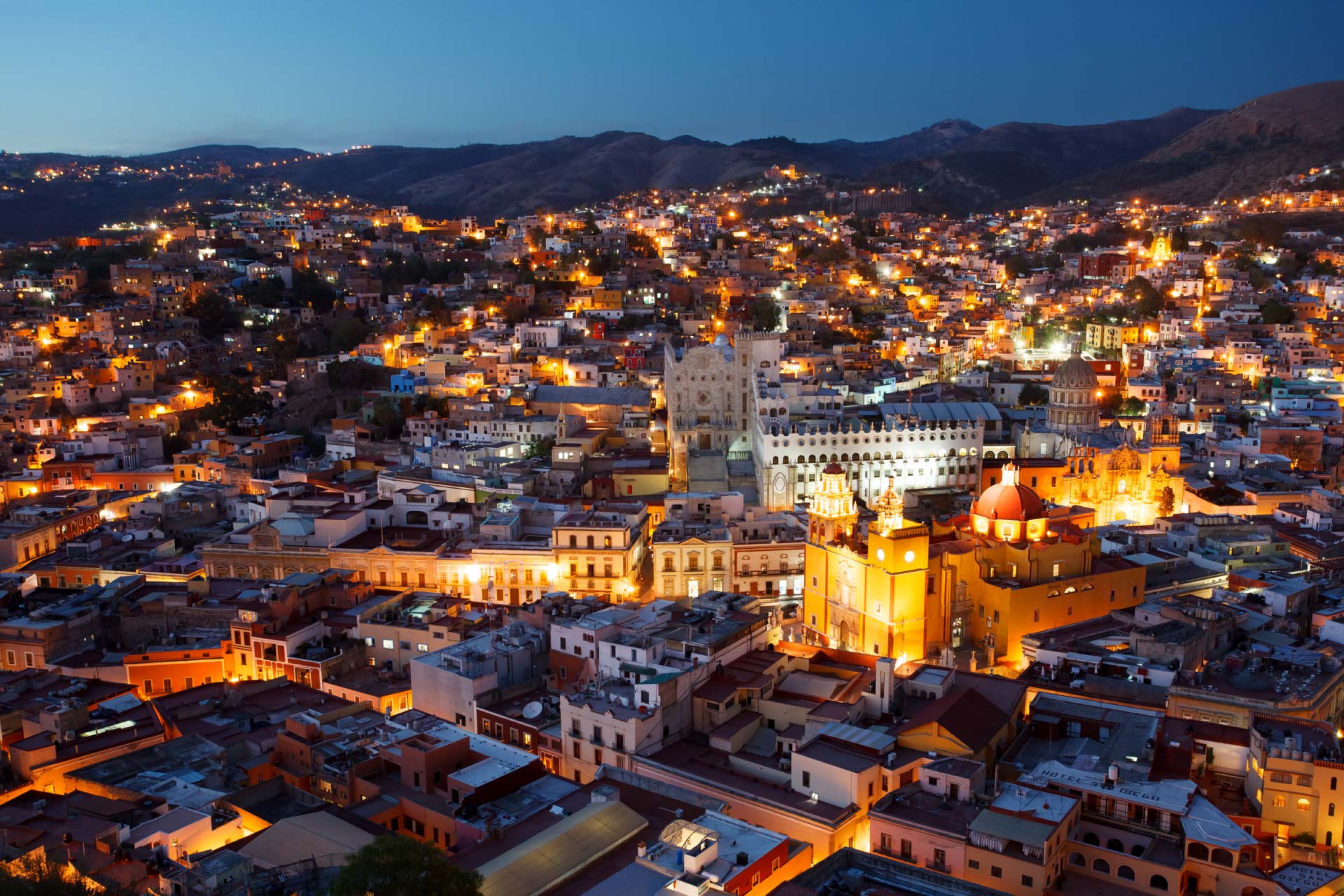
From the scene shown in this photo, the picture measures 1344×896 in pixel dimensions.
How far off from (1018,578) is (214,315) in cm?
6054

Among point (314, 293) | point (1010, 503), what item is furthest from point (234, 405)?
point (1010, 503)

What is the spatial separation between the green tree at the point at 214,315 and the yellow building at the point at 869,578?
56.0 meters

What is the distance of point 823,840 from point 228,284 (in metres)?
72.5

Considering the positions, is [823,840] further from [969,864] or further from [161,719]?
[161,719]

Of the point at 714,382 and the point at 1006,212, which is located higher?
the point at 1006,212

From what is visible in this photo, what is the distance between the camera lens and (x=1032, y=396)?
170ft

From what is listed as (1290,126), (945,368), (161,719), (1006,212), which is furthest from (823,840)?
(1290,126)

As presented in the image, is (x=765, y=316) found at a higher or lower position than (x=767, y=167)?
lower

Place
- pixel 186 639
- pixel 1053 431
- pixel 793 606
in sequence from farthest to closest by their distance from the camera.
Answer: pixel 1053 431 < pixel 793 606 < pixel 186 639

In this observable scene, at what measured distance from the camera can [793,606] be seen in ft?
103

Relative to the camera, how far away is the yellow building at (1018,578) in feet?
86.8

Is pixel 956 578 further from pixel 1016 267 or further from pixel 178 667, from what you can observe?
pixel 1016 267

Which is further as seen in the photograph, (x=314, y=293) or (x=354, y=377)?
(x=314, y=293)

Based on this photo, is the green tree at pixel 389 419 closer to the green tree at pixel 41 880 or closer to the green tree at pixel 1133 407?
the green tree at pixel 1133 407
